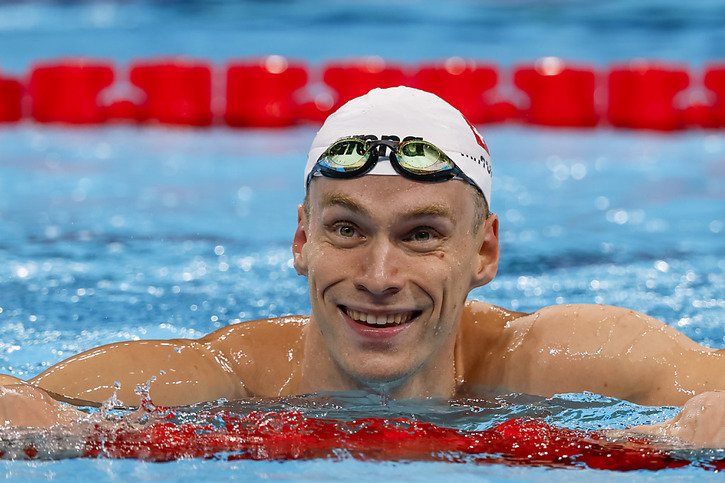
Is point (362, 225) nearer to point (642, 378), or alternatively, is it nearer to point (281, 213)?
point (642, 378)

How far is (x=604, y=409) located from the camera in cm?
313

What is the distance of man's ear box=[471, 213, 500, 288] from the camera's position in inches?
117

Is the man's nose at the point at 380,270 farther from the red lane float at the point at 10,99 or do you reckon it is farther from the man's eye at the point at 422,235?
the red lane float at the point at 10,99

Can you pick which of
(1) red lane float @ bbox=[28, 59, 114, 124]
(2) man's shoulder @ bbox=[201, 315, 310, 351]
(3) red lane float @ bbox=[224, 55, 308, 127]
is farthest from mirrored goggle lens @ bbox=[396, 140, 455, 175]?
(1) red lane float @ bbox=[28, 59, 114, 124]

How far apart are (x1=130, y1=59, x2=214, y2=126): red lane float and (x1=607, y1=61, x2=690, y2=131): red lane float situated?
350 cm

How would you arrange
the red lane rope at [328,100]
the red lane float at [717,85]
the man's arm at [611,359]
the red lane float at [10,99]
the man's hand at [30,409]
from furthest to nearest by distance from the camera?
the red lane float at [717,85] → the red lane rope at [328,100] → the red lane float at [10,99] → the man's arm at [611,359] → the man's hand at [30,409]

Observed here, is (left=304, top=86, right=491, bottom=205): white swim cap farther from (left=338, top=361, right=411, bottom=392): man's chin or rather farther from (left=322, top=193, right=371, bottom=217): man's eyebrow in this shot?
(left=338, top=361, right=411, bottom=392): man's chin

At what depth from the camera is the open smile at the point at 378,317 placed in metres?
2.77

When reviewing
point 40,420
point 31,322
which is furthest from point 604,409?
point 31,322

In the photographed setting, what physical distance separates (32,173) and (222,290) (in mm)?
3343

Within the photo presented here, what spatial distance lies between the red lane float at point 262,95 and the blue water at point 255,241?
0.70ft

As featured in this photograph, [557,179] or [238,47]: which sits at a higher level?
[238,47]

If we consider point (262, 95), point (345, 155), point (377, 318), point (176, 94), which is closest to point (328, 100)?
point (262, 95)

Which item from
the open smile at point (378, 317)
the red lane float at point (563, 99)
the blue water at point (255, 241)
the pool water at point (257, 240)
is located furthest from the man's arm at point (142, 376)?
the red lane float at point (563, 99)
